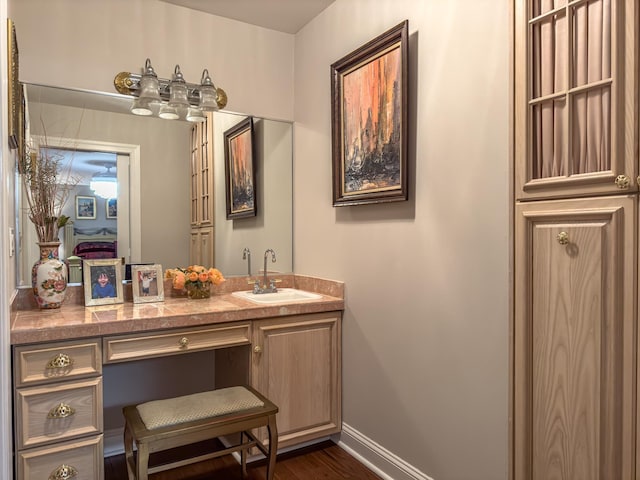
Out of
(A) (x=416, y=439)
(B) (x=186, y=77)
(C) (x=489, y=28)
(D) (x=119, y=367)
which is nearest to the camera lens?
(C) (x=489, y=28)

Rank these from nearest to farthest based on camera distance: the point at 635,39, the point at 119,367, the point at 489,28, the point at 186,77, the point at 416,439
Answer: the point at 635,39 → the point at 489,28 → the point at 416,439 → the point at 119,367 → the point at 186,77

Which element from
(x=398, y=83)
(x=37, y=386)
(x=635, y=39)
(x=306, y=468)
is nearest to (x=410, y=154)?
(x=398, y=83)

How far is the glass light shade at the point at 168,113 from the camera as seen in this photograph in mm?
2664

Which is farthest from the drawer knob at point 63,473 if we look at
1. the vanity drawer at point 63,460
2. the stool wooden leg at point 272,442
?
the stool wooden leg at point 272,442

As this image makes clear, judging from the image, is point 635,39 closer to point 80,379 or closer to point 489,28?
point 489,28

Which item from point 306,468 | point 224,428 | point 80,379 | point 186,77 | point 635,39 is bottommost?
point 306,468

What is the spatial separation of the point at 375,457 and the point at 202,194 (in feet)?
6.10

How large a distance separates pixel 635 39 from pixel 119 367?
2.74 m

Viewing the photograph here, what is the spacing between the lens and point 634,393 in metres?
1.12

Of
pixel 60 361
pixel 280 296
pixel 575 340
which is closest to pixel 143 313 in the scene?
pixel 60 361

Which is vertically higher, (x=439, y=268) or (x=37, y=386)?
(x=439, y=268)

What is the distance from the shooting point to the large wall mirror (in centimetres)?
239

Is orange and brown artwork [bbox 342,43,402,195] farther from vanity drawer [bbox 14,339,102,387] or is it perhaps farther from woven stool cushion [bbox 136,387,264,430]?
vanity drawer [bbox 14,339,102,387]

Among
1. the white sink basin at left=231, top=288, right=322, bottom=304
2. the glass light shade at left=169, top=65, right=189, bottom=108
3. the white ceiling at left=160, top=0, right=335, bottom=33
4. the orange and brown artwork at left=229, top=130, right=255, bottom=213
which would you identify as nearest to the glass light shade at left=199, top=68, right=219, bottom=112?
the glass light shade at left=169, top=65, right=189, bottom=108
